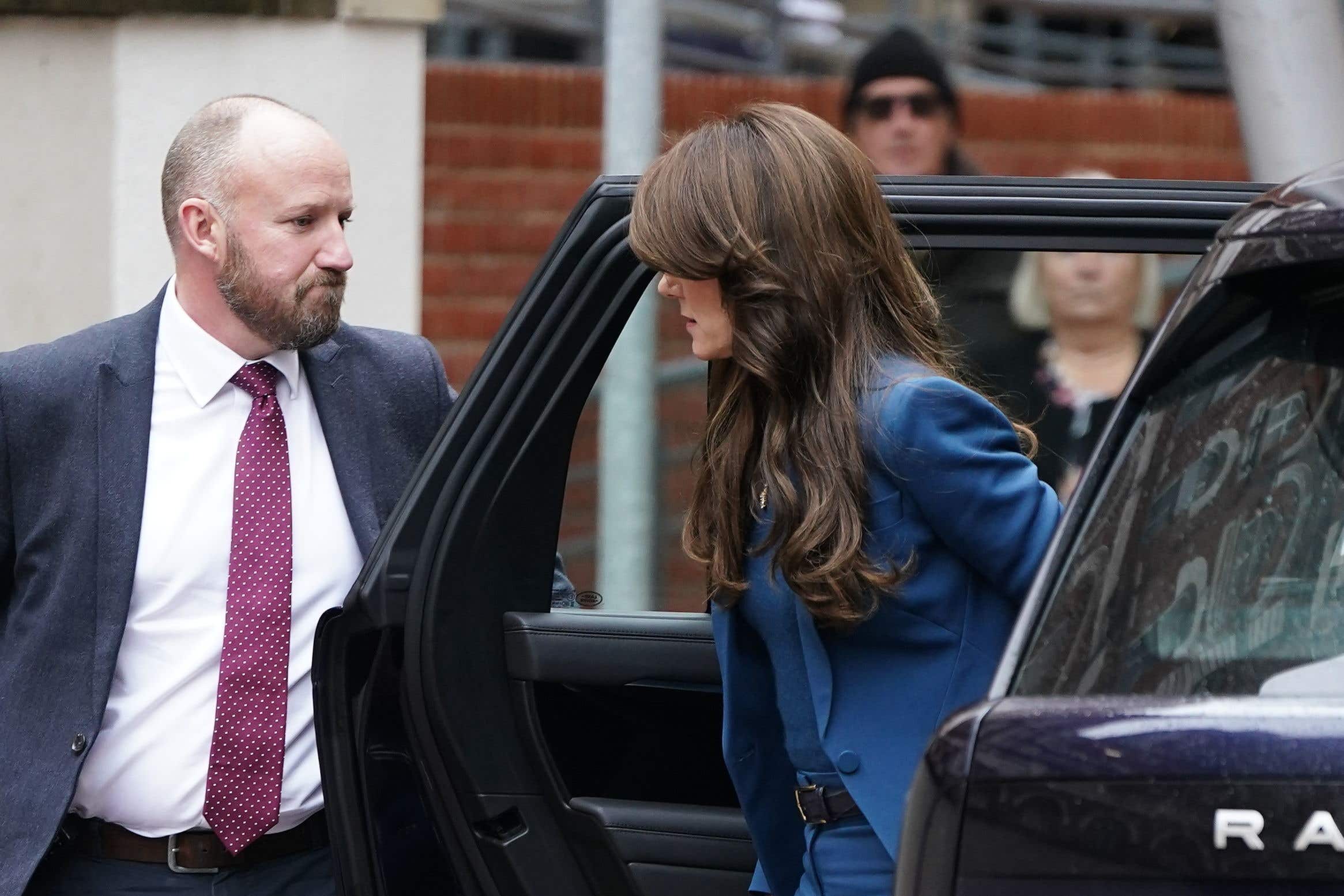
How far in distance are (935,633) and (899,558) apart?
89 millimetres

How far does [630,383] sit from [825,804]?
1.81 m

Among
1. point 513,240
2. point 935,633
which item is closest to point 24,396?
point 935,633

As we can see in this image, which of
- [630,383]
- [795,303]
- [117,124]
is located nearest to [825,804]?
[795,303]

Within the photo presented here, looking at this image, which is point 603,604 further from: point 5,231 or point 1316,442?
point 5,231

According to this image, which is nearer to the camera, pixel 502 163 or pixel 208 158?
pixel 208 158

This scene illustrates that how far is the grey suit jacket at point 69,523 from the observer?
2.51 metres

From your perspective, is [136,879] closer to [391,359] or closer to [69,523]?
[69,523]

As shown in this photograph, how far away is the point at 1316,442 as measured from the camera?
1645 millimetres

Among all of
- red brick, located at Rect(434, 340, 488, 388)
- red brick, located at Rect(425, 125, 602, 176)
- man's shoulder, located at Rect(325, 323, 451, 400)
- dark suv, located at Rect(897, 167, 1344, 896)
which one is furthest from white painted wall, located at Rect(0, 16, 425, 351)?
dark suv, located at Rect(897, 167, 1344, 896)

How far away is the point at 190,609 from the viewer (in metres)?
2.60

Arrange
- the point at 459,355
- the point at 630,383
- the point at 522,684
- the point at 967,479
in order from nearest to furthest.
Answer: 1. the point at 967,479
2. the point at 522,684
3. the point at 630,383
4. the point at 459,355

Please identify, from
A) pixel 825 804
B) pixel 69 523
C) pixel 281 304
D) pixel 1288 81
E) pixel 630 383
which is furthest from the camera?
pixel 630 383

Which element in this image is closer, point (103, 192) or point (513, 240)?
point (103, 192)

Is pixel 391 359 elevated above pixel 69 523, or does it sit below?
above
